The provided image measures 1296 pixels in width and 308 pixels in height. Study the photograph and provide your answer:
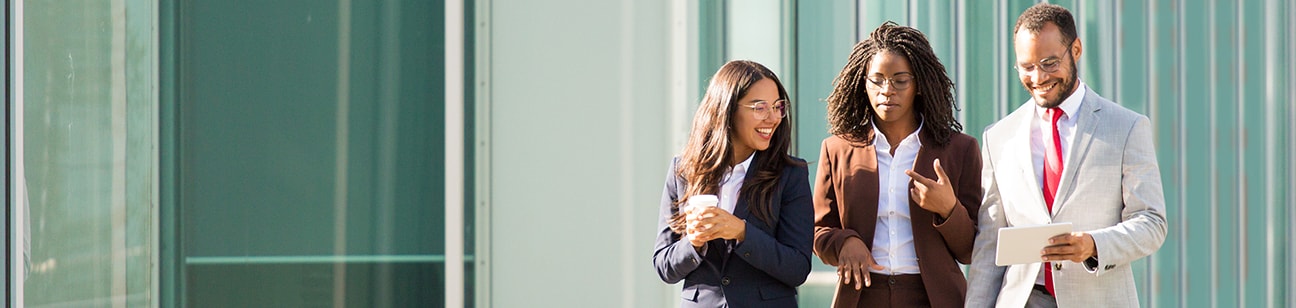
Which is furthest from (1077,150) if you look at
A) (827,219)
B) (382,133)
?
(382,133)

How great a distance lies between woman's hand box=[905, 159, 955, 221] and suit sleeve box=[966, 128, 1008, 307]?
9 centimetres

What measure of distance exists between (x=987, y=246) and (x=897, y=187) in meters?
0.28

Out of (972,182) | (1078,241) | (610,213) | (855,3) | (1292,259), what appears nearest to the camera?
(1078,241)

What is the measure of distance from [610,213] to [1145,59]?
201 cm

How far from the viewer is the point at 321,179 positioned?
5.13 metres

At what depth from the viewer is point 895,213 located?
3.16 metres

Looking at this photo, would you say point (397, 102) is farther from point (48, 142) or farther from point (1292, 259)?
point (1292, 259)

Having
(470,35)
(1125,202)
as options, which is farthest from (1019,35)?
(470,35)

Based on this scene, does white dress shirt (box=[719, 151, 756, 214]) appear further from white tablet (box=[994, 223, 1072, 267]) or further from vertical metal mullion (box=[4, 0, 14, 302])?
vertical metal mullion (box=[4, 0, 14, 302])

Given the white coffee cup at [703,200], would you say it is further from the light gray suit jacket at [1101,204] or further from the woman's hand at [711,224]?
the light gray suit jacket at [1101,204]

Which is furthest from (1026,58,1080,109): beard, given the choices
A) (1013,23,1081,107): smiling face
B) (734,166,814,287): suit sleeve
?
(734,166,814,287): suit sleeve

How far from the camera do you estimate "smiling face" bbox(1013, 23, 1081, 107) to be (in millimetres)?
2854

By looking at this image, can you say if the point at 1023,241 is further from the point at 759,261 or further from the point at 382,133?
the point at 382,133

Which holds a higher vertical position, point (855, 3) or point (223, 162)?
point (855, 3)
